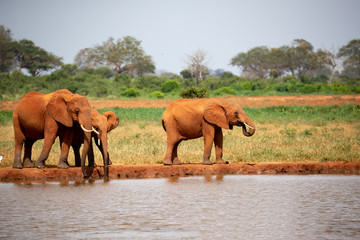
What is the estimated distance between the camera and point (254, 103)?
123 ft

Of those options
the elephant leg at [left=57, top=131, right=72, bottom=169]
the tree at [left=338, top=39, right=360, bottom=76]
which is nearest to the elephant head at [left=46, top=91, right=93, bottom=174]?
the elephant leg at [left=57, top=131, right=72, bottom=169]

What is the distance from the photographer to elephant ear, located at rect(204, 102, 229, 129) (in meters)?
12.7

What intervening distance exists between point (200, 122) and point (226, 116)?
614 millimetres

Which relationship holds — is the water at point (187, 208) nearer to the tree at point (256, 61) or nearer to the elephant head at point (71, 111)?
the elephant head at point (71, 111)

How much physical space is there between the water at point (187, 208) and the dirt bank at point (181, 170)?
1.61 feet

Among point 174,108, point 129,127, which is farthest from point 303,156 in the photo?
point 129,127

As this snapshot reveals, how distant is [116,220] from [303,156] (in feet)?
23.7

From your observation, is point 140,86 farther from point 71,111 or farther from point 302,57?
point 71,111

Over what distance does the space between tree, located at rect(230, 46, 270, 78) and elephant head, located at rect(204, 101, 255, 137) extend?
6775cm

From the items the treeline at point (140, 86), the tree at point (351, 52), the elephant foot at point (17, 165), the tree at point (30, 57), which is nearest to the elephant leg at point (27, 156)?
the elephant foot at point (17, 165)

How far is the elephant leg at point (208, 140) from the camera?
1259cm

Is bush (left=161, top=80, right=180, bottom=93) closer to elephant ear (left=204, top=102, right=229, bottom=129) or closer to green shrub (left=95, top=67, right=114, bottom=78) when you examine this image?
green shrub (left=95, top=67, right=114, bottom=78)

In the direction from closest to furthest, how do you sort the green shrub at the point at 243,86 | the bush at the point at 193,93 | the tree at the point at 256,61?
the bush at the point at 193,93 < the green shrub at the point at 243,86 < the tree at the point at 256,61

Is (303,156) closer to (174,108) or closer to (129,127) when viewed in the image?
(174,108)
